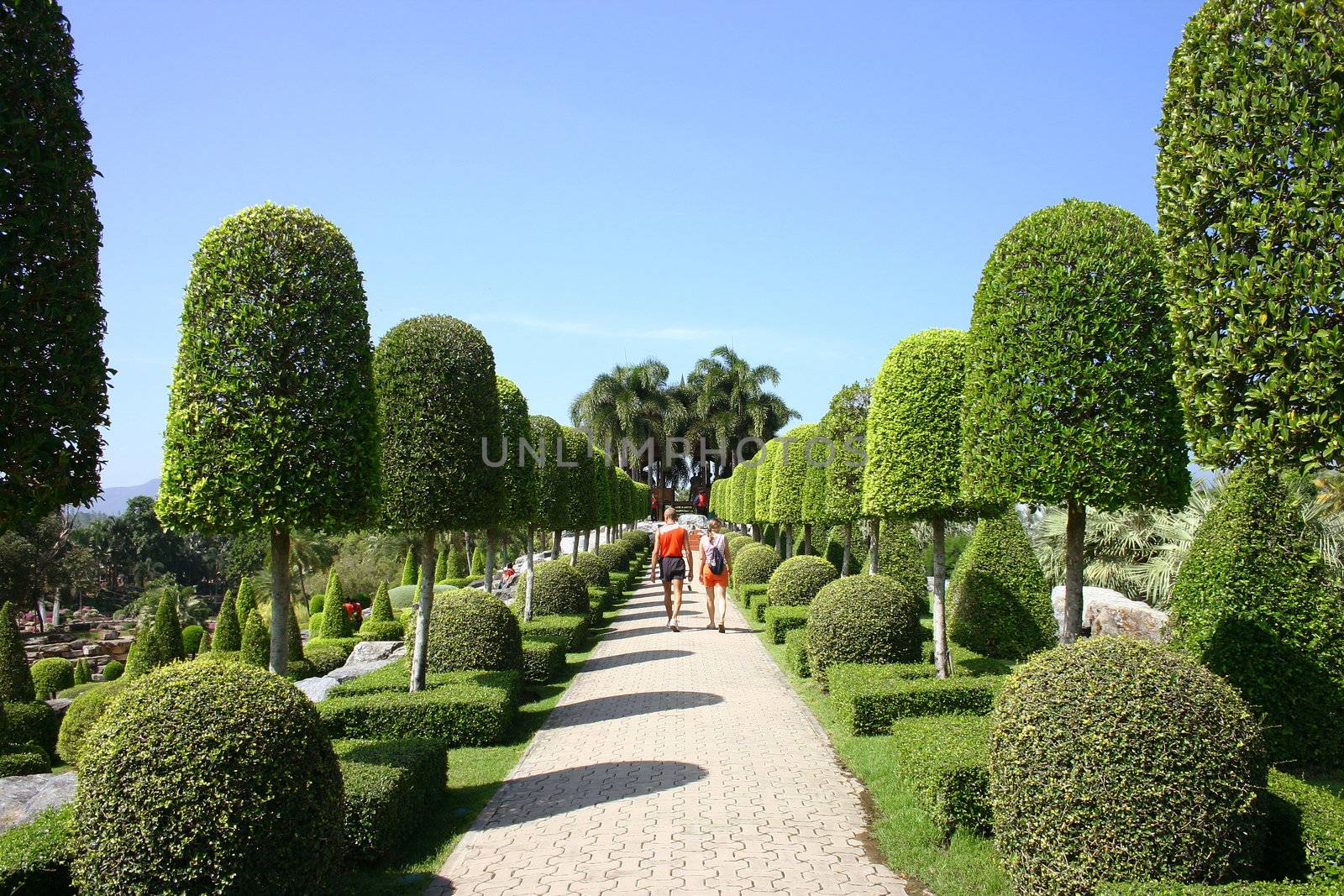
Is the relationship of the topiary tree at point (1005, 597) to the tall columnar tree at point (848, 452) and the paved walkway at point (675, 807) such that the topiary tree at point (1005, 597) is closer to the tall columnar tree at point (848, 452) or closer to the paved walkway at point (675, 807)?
the tall columnar tree at point (848, 452)

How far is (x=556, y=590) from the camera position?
1711 centimetres

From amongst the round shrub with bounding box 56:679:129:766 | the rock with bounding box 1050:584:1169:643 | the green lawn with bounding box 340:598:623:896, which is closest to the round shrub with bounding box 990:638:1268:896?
the green lawn with bounding box 340:598:623:896

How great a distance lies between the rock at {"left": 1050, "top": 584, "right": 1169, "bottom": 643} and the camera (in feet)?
41.0

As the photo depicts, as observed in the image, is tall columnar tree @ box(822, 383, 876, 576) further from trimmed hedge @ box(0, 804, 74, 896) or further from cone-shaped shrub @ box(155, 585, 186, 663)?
cone-shaped shrub @ box(155, 585, 186, 663)

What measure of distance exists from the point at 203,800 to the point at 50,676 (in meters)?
22.7

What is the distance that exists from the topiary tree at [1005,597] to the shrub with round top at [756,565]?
988 cm

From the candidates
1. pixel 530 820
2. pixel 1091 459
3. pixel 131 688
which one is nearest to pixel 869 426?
pixel 1091 459

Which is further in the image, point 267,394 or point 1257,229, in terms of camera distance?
point 267,394

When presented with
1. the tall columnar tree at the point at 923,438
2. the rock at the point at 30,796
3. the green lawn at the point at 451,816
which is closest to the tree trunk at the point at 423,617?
the green lawn at the point at 451,816

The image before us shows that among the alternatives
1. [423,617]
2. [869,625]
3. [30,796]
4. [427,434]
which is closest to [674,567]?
[869,625]

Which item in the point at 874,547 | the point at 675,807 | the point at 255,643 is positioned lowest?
the point at 255,643

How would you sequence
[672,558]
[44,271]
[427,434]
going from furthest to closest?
[672,558], [427,434], [44,271]

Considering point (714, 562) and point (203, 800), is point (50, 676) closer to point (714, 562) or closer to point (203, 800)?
point (714, 562)

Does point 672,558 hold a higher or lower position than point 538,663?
higher
